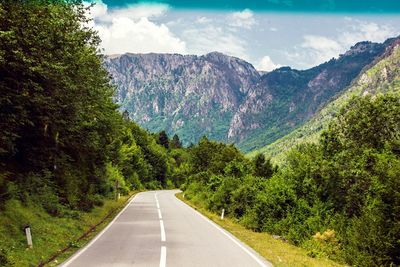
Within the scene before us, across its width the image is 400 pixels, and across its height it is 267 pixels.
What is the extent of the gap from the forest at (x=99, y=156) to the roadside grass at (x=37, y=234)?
1.17ft

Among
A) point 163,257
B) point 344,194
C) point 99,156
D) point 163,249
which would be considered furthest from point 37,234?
point 99,156

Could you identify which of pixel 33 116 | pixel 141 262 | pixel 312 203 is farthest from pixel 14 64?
pixel 312 203

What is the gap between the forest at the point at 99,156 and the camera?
13.8 m

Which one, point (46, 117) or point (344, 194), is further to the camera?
point (344, 194)

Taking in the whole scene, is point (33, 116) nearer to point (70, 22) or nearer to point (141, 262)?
point (70, 22)

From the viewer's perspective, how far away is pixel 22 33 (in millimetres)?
12938

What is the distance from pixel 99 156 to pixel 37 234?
1594cm

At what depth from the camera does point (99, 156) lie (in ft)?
100

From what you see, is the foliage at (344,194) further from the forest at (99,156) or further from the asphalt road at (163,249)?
the asphalt road at (163,249)

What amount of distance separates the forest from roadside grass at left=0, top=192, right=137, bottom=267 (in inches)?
14.1

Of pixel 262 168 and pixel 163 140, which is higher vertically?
pixel 163 140

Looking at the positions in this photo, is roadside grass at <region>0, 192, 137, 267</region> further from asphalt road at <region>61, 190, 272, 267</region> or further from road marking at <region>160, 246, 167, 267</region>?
road marking at <region>160, 246, 167, 267</region>

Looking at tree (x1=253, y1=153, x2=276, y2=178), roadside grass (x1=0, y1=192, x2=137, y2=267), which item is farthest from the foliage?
roadside grass (x1=0, y1=192, x2=137, y2=267)

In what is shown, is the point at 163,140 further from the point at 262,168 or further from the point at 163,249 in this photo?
the point at 163,249
